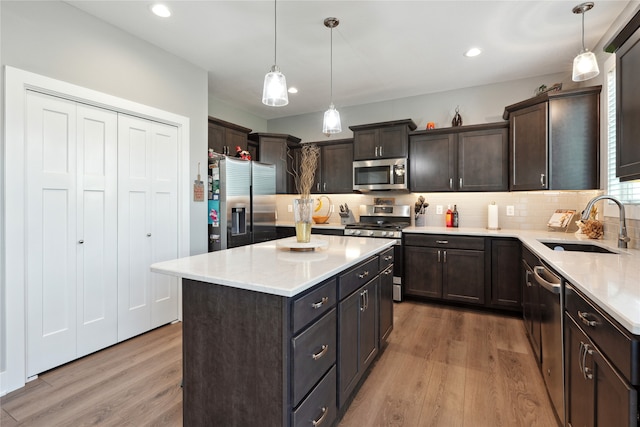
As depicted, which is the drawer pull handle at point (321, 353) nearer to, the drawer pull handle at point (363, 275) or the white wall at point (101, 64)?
the drawer pull handle at point (363, 275)

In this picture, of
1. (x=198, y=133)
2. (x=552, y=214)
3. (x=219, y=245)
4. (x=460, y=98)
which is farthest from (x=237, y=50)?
(x=552, y=214)

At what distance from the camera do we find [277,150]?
491cm

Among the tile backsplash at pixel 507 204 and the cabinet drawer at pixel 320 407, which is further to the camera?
the tile backsplash at pixel 507 204

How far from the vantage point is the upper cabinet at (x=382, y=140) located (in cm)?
413

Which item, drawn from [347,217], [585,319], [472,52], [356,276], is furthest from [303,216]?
[347,217]

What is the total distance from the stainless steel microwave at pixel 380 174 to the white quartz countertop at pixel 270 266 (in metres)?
2.08

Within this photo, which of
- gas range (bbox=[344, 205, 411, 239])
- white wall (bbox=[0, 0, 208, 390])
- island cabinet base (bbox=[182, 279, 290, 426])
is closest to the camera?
island cabinet base (bbox=[182, 279, 290, 426])

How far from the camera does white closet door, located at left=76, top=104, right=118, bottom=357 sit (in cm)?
248

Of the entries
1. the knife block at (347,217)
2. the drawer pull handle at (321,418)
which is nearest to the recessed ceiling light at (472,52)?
the knife block at (347,217)

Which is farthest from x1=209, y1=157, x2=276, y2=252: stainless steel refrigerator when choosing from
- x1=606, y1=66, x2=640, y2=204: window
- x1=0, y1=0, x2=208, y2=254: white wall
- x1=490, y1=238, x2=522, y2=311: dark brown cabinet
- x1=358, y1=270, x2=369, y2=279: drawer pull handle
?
x1=606, y1=66, x2=640, y2=204: window

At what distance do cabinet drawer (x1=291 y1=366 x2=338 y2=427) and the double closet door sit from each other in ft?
7.02

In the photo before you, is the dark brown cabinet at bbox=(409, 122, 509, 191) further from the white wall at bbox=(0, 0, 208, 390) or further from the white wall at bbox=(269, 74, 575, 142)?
the white wall at bbox=(0, 0, 208, 390)

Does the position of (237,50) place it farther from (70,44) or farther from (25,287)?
(25,287)

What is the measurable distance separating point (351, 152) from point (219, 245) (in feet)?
7.88
